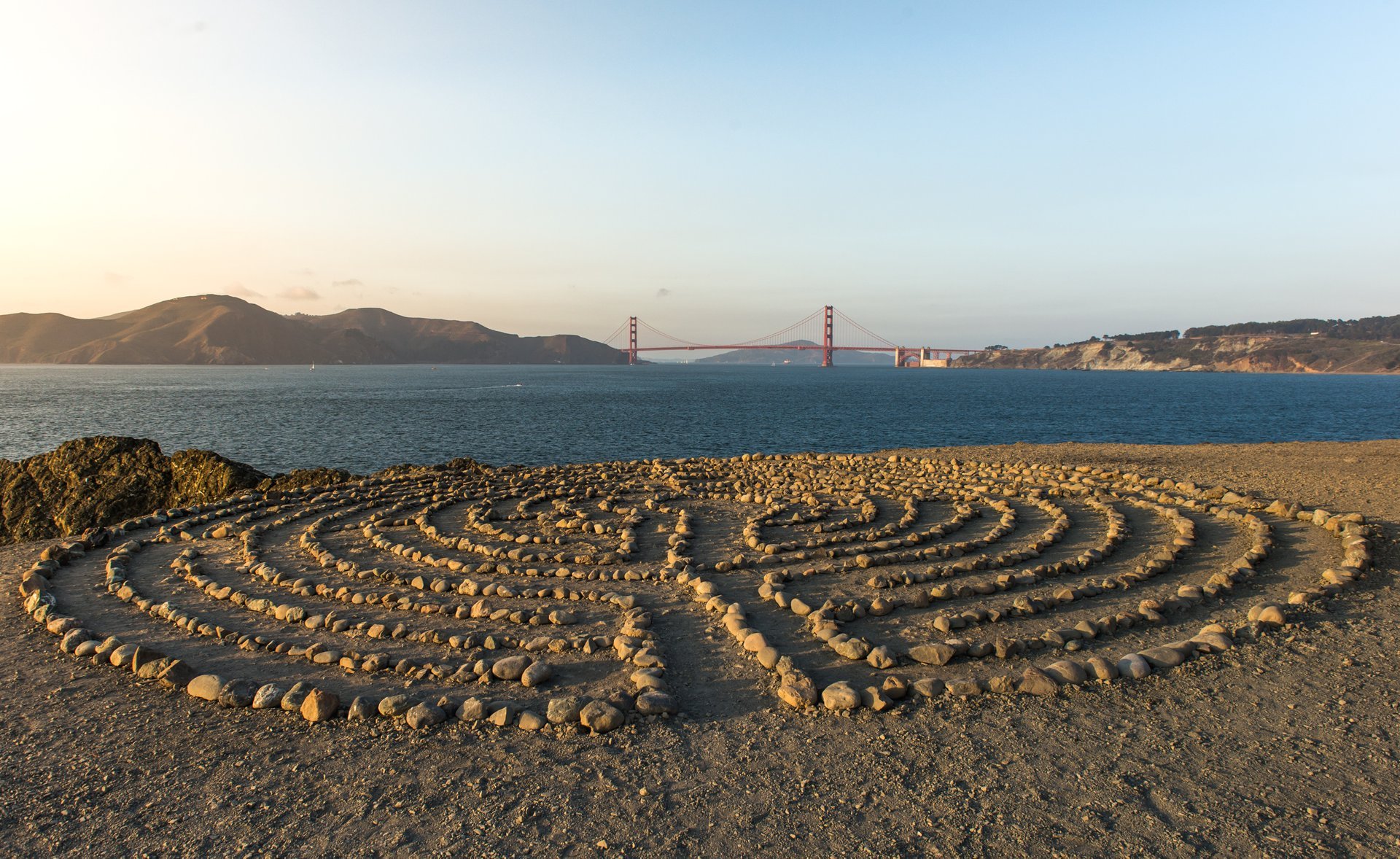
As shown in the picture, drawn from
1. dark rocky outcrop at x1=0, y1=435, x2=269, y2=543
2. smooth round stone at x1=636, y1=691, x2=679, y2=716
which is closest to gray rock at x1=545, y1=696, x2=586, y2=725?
smooth round stone at x1=636, y1=691, x2=679, y2=716

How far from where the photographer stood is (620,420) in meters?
57.1

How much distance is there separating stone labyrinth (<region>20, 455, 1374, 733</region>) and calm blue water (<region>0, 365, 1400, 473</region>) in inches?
874

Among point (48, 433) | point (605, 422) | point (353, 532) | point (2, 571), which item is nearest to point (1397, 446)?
point (353, 532)

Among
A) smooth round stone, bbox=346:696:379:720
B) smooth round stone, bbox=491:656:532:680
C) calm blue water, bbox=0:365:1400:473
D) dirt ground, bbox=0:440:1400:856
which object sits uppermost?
smooth round stone, bbox=491:656:532:680

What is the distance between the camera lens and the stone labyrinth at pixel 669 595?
6.84m

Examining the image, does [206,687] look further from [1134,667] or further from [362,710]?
[1134,667]

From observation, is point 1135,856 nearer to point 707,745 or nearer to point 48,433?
point 707,745

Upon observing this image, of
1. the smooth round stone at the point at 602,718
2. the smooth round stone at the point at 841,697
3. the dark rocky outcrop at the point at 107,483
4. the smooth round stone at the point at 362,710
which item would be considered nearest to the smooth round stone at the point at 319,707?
the smooth round stone at the point at 362,710

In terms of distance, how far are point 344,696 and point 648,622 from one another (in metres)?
3.06

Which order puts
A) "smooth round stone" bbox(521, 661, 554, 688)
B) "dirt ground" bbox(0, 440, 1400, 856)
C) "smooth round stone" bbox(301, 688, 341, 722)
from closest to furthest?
"dirt ground" bbox(0, 440, 1400, 856) → "smooth round stone" bbox(301, 688, 341, 722) → "smooth round stone" bbox(521, 661, 554, 688)

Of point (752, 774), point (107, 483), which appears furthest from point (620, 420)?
point (752, 774)

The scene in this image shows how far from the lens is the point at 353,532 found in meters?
12.9

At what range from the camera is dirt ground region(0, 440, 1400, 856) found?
4633mm

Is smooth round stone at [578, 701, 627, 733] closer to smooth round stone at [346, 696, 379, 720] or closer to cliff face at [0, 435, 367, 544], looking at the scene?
smooth round stone at [346, 696, 379, 720]
